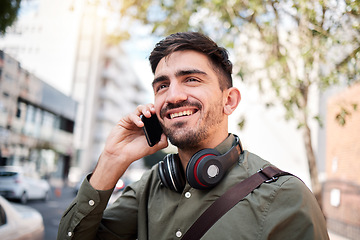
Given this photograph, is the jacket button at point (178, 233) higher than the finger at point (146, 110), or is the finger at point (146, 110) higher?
the finger at point (146, 110)

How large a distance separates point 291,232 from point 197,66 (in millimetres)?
972

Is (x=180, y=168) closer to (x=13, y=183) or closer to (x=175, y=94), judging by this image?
(x=175, y=94)

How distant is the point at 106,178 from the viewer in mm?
1930

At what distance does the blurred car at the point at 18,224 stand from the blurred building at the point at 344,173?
6621mm

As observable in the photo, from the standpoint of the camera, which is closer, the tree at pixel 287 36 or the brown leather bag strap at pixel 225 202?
the brown leather bag strap at pixel 225 202

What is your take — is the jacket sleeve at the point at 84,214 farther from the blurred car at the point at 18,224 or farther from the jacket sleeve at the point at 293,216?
the blurred car at the point at 18,224

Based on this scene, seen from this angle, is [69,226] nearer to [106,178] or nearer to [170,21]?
[106,178]

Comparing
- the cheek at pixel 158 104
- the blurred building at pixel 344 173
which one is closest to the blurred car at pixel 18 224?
the cheek at pixel 158 104

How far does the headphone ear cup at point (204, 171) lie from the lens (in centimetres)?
168

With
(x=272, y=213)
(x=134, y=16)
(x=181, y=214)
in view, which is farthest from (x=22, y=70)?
(x=272, y=213)

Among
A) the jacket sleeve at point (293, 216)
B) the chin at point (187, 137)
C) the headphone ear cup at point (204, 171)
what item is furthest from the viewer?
the chin at point (187, 137)

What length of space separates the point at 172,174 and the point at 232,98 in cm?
58

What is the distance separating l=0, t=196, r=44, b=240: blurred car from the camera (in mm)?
3021

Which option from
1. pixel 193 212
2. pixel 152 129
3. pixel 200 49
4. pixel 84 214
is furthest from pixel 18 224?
pixel 200 49
